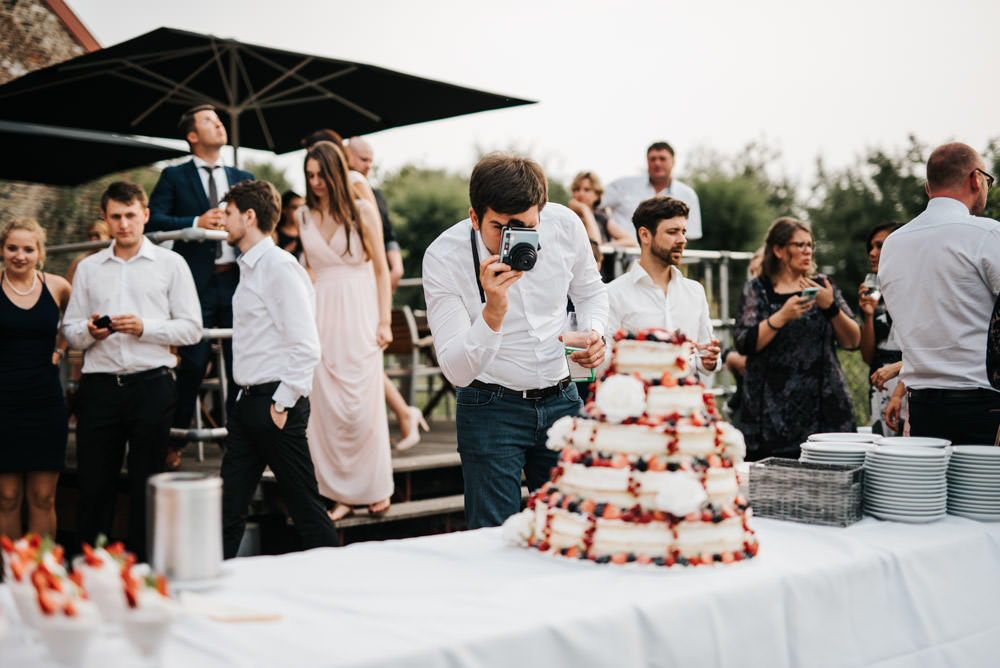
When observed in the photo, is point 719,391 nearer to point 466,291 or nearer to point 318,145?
point 318,145

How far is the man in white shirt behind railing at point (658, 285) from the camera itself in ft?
14.6

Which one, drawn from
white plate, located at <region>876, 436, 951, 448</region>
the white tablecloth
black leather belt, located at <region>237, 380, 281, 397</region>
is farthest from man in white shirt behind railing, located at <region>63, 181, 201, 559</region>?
white plate, located at <region>876, 436, 951, 448</region>

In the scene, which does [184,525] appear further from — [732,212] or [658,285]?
[732,212]

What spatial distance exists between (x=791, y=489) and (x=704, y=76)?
88.9ft

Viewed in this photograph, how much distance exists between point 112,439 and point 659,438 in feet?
11.7

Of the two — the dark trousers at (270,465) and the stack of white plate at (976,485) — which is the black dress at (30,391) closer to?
the dark trousers at (270,465)

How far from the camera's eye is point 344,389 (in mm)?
5133

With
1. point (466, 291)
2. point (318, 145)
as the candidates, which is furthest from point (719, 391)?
point (466, 291)

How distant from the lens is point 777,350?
5012 mm

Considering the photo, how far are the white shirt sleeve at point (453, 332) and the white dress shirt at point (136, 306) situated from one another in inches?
88.5

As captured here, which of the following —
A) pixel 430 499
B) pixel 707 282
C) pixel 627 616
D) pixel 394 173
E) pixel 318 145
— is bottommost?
pixel 430 499

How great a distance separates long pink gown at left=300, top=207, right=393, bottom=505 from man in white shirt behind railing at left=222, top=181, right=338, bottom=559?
2.89 ft

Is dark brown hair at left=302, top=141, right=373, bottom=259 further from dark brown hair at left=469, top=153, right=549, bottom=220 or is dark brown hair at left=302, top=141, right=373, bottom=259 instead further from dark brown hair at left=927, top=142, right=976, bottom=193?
dark brown hair at left=927, top=142, right=976, bottom=193

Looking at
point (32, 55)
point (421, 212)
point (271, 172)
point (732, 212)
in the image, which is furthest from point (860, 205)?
point (32, 55)
